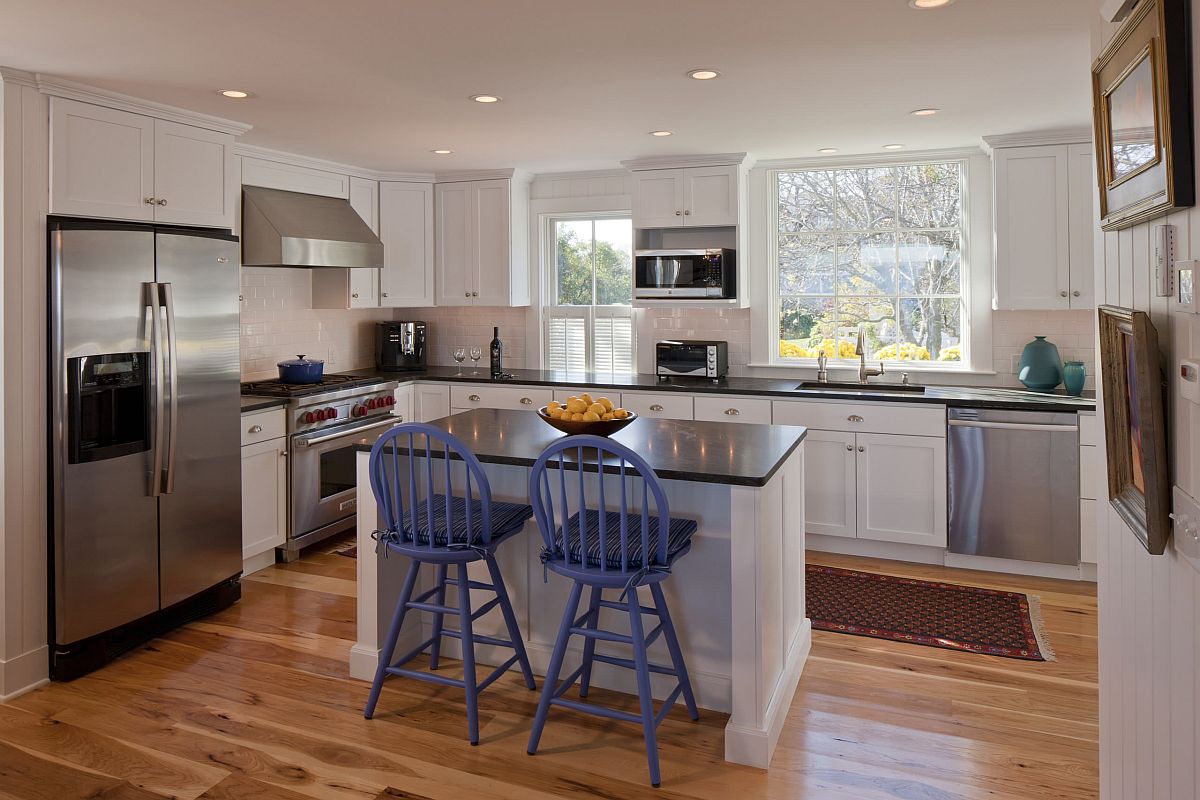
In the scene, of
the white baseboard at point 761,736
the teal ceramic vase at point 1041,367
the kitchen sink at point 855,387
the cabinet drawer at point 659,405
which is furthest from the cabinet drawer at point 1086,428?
the white baseboard at point 761,736

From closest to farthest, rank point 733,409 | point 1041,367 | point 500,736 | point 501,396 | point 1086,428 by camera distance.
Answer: point 500,736, point 1086,428, point 1041,367, point 733,409, point 501,396

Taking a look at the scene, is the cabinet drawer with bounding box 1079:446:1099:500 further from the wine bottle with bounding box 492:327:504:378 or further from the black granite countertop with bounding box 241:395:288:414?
the black granite countertop with bounding box 241:395:288:414

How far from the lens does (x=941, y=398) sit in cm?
468

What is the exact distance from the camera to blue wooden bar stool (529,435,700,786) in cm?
261

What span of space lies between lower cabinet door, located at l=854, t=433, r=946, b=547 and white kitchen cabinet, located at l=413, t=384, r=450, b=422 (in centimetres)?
276

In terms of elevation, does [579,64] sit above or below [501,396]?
above

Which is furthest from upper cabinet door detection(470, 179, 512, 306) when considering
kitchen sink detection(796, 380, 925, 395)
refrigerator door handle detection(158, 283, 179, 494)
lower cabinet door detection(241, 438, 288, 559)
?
refrigerator door handle detection(158, 283, 179, 494)

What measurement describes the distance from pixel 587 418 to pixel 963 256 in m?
3.22

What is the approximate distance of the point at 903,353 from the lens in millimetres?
5531

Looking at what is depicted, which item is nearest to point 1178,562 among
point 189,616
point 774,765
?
point 774,765

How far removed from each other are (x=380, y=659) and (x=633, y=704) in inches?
37.3

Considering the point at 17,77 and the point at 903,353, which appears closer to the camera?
the point at 17,77

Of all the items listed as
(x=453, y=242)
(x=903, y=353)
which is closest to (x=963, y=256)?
(x=903, y=353)

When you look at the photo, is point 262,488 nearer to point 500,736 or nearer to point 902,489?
point 500,736
